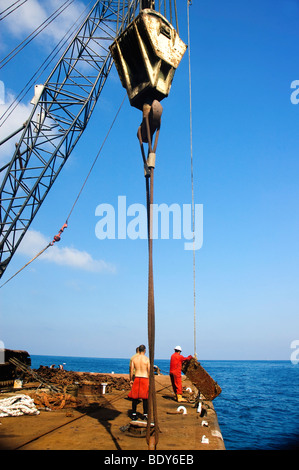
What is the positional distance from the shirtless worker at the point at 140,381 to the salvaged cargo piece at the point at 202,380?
7.82 feet

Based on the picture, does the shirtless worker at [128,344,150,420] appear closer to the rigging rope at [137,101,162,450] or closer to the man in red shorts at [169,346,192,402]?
the rigging rope at [137,101,162,450]

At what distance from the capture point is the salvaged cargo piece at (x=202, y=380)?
26.2 feet

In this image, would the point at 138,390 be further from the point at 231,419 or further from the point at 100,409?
the point at 231,419

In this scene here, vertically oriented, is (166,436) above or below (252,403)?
above

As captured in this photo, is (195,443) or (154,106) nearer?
(154,106)

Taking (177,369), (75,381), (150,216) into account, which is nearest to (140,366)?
(177,369)

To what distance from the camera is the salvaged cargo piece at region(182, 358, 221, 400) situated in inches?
315

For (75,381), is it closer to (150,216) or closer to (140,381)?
(140,381)

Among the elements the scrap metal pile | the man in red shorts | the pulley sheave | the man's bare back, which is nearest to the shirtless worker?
the man's bare back

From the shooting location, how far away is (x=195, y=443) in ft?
15.5

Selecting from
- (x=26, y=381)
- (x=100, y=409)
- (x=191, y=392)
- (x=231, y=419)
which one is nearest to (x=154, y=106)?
(x=100, y=409)

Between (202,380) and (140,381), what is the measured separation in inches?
109

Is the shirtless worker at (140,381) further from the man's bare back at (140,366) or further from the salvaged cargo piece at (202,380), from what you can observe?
the salvaged cargo piece at (202,380)
